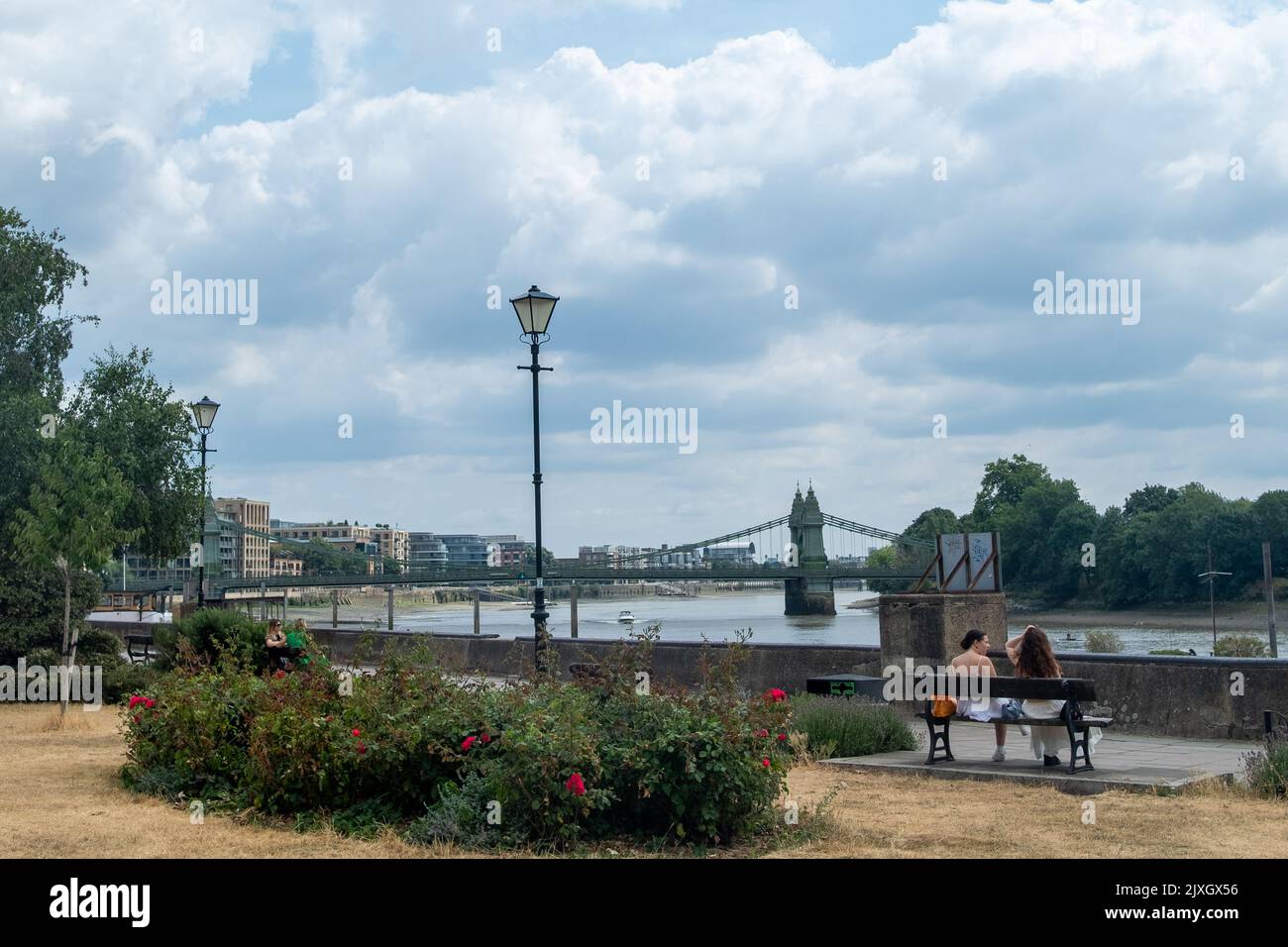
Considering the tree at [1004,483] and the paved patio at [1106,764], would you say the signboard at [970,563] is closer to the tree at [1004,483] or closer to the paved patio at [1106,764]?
the paved patio at [1106,764]

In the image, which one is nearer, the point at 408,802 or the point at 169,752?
the point at 408,802

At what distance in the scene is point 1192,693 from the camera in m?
12.4

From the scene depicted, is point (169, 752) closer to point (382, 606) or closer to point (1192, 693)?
point (1192, 693)

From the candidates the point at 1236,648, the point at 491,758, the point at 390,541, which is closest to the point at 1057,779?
the point at 491,758

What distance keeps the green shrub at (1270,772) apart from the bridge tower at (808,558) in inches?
1996

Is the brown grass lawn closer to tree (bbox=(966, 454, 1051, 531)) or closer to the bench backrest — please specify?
the bench backrest

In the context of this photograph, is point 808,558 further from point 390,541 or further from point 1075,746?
point 390,541

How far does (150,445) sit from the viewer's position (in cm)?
2844

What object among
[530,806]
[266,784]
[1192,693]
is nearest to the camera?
[530,806]

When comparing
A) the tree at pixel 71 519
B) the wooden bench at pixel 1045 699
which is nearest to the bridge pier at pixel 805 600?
the tree at pixel 71 519

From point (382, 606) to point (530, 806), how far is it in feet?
213

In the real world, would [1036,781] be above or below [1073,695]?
below
